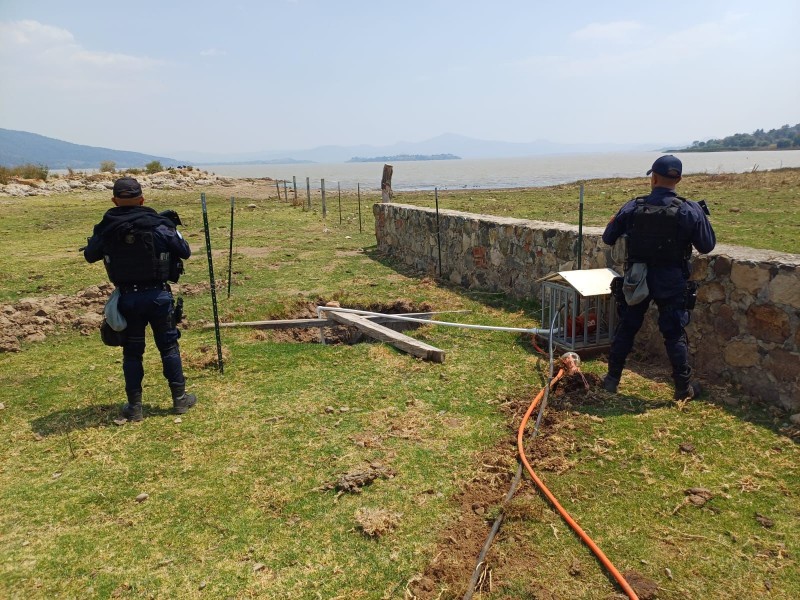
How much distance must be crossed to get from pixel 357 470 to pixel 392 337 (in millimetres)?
2867

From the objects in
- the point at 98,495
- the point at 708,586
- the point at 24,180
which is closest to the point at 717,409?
the point at 708,586

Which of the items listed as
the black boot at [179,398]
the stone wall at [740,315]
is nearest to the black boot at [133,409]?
the black boot at [179,398]

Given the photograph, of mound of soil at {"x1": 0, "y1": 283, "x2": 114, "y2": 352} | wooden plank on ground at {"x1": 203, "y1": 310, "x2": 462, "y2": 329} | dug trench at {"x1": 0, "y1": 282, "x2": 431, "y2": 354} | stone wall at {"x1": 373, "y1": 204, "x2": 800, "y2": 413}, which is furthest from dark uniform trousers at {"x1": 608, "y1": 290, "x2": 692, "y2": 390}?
mound of soil at {"x1": 0, "y1": 283, "x2": 114, "y2": 352}

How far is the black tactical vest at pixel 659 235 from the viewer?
4.42 meters

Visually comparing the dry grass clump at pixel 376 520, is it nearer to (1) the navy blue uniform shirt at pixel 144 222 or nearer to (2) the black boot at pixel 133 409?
(2) the black boot at pixel 133 409

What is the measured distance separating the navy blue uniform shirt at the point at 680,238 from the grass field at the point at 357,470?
978 millimetres

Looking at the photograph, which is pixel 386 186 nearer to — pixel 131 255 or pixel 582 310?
pixel 582 310

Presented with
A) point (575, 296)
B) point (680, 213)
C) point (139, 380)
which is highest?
point (680, 213)

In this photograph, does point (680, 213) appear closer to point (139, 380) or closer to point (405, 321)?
point (405, 321)

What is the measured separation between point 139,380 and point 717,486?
445 centimetres

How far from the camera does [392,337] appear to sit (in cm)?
657

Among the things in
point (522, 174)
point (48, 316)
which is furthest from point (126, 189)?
point (522, 174)

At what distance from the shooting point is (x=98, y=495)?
3.69 metres

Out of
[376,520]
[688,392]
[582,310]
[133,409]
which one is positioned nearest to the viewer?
[376,520]
